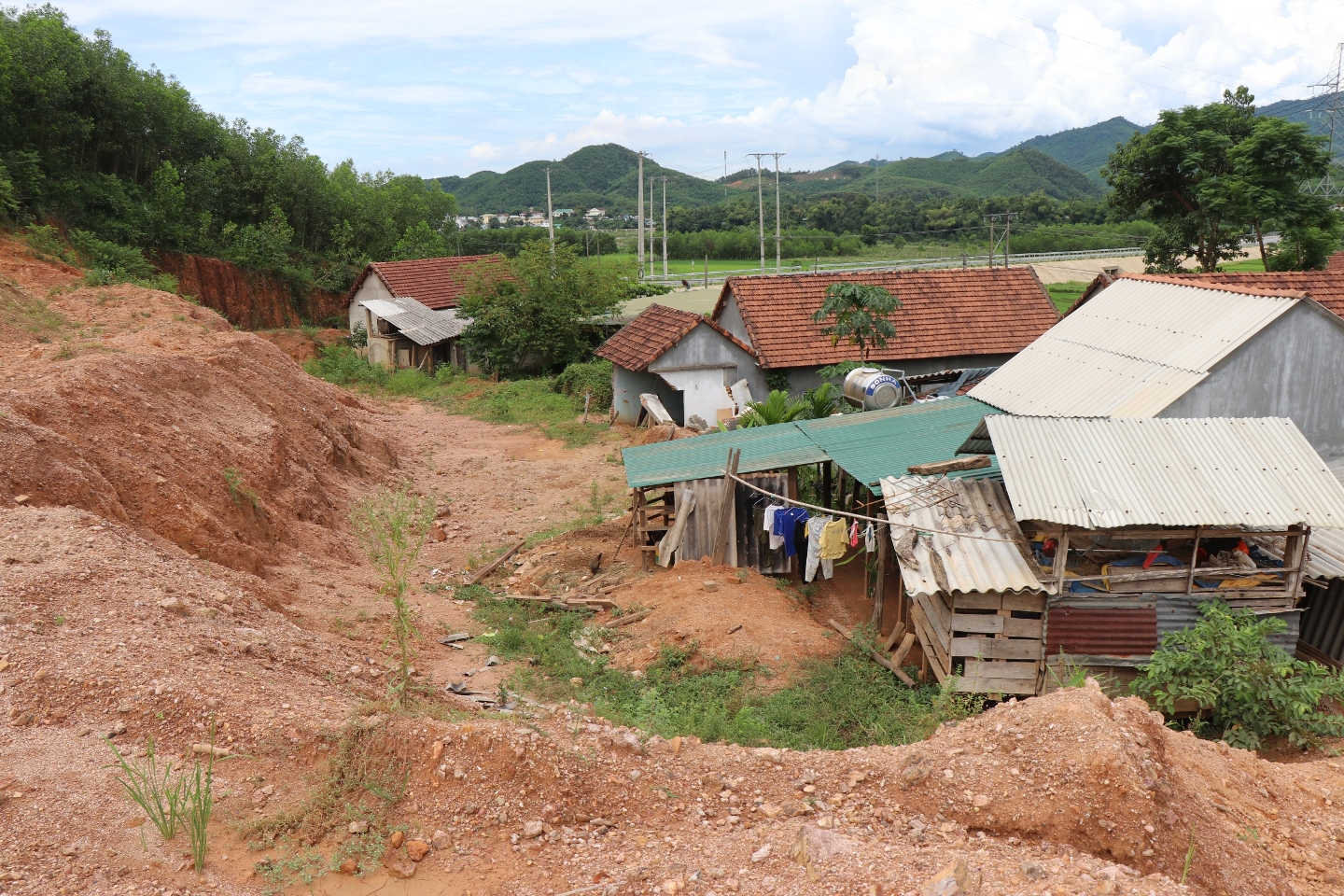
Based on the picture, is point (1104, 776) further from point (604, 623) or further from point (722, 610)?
point (604, 623)

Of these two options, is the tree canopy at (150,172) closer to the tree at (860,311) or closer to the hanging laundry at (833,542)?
the tree at (860,311)

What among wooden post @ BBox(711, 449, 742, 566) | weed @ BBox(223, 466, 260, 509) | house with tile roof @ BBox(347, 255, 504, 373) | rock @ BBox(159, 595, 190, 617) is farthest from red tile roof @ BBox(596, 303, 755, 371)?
rock @ BBox(159, 595, 190, 617)

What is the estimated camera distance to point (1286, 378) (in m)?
12.7

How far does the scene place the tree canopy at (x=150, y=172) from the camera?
25.6 metres

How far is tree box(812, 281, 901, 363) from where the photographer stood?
61.7 feet

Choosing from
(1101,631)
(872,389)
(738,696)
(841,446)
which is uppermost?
(872,389)

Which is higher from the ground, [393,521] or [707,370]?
[707,370]

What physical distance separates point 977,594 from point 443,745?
17.8 ft

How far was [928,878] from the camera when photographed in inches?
188

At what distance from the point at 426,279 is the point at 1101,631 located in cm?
2944

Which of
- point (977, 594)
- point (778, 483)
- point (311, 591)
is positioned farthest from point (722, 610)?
point (311, 591)

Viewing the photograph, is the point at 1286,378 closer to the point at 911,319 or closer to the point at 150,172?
the point at 911,319

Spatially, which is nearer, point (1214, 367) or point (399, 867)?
point (399, 867)

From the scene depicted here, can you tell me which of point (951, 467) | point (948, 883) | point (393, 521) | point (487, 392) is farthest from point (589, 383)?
point (948, 883)
